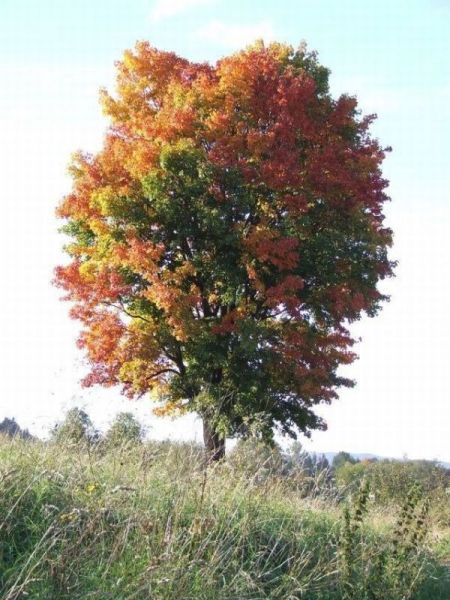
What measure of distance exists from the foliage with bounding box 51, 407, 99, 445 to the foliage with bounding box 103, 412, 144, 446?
15.1 inches

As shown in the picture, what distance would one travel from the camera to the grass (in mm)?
6098

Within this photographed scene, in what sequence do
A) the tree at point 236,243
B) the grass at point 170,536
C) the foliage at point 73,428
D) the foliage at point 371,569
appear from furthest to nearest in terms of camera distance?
the tree at point 236,243 → the foliage at point 73,428 → the foliage at point 371,569 → the grass at point 170,536

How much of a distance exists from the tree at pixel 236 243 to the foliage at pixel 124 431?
324 inches

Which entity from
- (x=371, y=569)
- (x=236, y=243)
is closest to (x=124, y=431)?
(x=371, y=569)

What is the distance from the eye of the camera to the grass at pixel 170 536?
610 centimetres

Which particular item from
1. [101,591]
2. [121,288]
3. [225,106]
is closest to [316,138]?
[225,106]

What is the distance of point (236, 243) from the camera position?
19234 mm

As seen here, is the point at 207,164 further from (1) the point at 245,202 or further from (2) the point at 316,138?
(2) the point at 316,138

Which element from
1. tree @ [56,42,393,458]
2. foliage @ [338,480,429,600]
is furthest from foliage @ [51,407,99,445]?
tree @ [56,42,393,458]

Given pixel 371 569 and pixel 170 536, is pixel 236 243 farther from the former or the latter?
pixel 170 536

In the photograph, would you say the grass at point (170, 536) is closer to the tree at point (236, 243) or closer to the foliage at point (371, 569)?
the foliage at point (371, 569)

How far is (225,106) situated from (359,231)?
15.0 ft

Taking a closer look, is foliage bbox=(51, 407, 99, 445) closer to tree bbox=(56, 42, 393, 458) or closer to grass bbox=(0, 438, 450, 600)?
grass bbox=(0, 438, 450, 600)

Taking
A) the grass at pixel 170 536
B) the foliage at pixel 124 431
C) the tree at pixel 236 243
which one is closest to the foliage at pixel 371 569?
the grass at pixel 170 536
